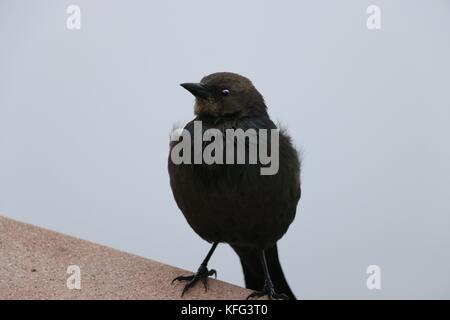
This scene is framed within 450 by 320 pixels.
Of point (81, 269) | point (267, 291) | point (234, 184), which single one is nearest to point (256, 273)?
point (267, 291)

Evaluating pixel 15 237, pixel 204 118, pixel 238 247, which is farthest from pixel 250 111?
pixel 15 237

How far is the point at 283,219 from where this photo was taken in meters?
4.10

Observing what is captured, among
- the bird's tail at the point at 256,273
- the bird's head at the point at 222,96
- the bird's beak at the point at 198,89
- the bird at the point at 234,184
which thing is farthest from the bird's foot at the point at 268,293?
the bird's beak at the point at 198,89

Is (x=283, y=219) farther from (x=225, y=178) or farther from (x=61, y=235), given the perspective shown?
(x=61, y=235)

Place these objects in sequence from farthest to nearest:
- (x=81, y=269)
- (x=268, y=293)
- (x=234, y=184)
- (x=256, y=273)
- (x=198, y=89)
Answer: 1. (x=256, y=273)
2. (x=268, y=293)
3. (x=81, y=269)
4. (x=198, y=89)
5. (x=234, y=184)

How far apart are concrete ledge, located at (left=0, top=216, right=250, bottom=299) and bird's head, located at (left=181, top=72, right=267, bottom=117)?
0.99m

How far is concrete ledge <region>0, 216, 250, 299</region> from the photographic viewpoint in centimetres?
379

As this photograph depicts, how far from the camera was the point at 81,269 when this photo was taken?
13.4 feet

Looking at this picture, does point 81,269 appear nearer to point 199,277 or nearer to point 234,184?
point 199,277

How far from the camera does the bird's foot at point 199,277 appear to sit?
407 centimetres

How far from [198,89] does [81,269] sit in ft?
4.00
